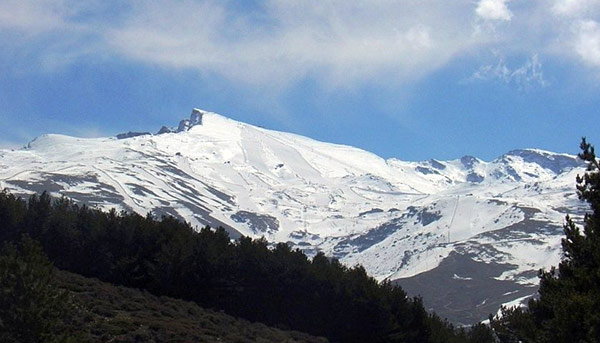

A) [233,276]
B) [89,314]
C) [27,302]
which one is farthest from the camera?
[233,276]

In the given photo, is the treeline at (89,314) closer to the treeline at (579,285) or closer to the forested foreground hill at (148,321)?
the forested foreground hill at (148,321)

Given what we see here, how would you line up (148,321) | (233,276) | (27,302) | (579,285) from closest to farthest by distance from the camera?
1. (579,285)
2. (27,302)
3. (148,321)
4. (233,276)

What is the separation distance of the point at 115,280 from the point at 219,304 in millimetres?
9093

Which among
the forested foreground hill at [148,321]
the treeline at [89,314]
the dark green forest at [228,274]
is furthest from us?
the dark green forest at [228,274]

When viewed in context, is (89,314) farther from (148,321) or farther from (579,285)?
(579,285)

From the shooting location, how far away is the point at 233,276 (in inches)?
2746

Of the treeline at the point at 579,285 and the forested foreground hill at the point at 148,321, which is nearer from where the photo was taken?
the treeline at the point at 579,285

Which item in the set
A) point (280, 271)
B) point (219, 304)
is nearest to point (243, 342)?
point (219, 304)

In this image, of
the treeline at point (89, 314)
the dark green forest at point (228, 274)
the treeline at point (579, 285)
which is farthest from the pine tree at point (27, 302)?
the dark green forest at point (228, 274)

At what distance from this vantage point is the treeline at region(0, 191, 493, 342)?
66875 millimetres

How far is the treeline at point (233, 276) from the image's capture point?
66875 millimetres

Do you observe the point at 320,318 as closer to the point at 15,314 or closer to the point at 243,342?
the point at 243,342

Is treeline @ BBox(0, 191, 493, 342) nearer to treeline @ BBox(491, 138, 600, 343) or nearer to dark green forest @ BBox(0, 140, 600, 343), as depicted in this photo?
dark green forest @ BBox(0, 140, 600, 343)

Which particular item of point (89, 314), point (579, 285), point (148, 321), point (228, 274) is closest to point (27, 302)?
point (89, 314)
